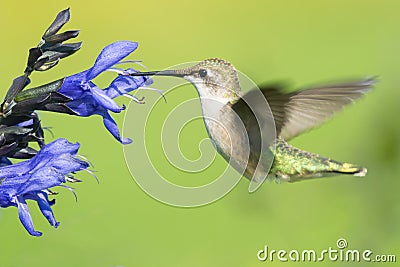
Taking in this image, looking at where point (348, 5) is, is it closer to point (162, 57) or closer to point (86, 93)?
point (162, 57)

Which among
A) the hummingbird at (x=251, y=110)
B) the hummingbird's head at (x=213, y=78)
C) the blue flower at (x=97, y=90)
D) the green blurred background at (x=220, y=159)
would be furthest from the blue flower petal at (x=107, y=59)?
the green blurred background at (x=220, y=159)

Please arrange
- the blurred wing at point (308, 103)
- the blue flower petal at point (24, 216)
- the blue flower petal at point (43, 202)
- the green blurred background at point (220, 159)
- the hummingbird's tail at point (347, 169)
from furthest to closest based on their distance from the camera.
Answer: the green blurred background at point (220, 159), the hummingbird's tail at point (347, 169), the blurred wing at point (308, 103), the blue flower petal at point (43, 202), the blue flower petal at point (24, 216)

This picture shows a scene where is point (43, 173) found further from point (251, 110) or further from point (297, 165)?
point (297, 165)

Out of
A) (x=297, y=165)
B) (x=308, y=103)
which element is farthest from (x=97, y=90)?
(x=297, y=165)

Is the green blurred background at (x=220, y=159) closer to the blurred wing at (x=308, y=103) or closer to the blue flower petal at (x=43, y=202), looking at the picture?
the blurred wing at (x=308, y=103)

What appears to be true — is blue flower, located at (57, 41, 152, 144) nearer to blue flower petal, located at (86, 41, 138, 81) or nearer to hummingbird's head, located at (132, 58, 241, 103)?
blue flower petal, located at (86, 41, 138, 81)

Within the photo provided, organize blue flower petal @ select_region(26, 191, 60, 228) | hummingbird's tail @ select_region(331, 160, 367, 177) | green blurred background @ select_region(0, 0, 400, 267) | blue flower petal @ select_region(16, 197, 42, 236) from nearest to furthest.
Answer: blue flower petal @ select_region(16, 197, 42, 236), blue flower petal @ select_region(26, 191, 60, 228), hummingbird's tail @ select_region(331, 160, 367, 177), green blurred background @ select_region(0, 0, 400, 267)

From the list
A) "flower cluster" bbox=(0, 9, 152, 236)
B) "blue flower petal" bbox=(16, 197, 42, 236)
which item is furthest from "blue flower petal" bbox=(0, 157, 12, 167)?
"blue flower petal" bbox=(16, 197, 42, 236)

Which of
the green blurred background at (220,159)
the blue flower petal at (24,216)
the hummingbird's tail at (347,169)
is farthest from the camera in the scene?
the green blurred background at (220,159)
